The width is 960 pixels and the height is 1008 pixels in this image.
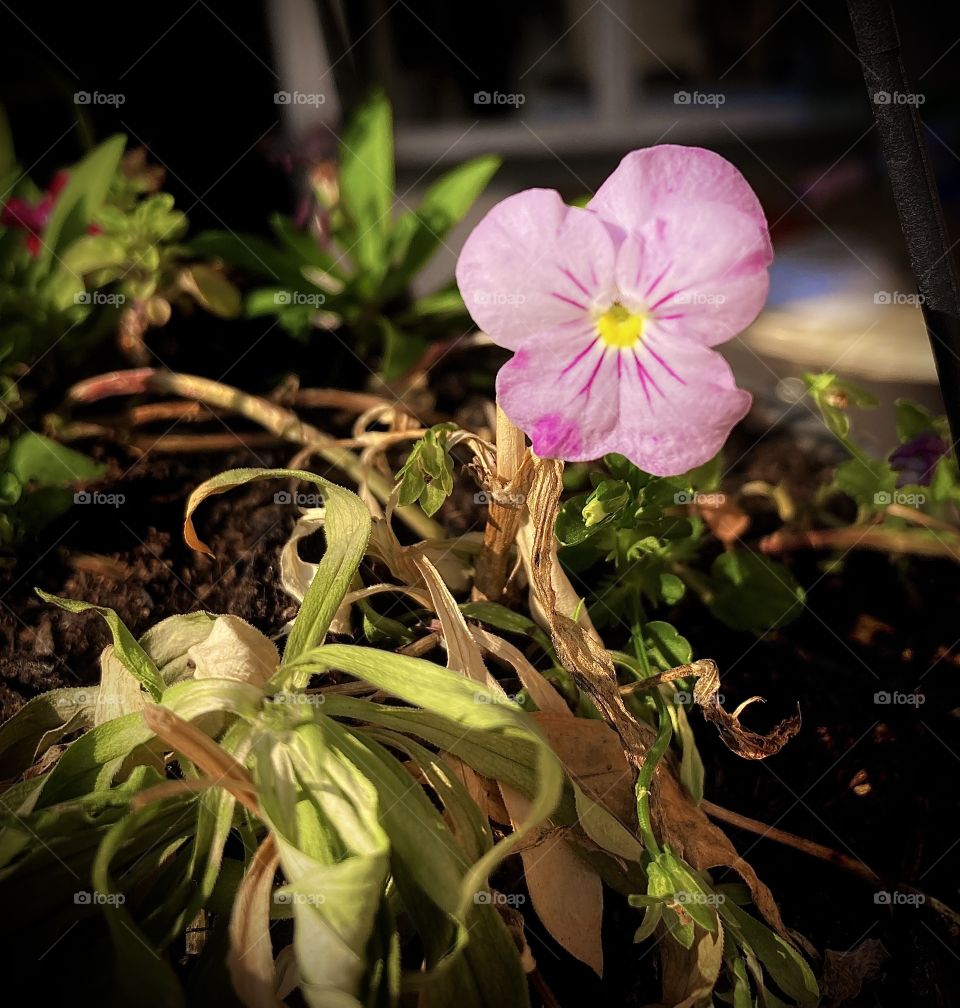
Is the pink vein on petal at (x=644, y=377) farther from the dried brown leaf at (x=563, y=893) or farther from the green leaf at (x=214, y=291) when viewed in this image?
the green leaf at (x=214, y=291)

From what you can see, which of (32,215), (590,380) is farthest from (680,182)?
(32,215)

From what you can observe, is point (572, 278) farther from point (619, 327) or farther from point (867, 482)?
point (867, 482)

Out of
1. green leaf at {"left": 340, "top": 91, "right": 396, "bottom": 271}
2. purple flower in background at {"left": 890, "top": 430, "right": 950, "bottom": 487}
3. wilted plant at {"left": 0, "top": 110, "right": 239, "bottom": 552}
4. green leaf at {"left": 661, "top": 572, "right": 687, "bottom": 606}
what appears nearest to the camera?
green leaf at {"left": 661, "top": 572, "right": 687, "bottom": 606}

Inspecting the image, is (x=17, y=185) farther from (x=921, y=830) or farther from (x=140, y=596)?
(x=921, y=830)

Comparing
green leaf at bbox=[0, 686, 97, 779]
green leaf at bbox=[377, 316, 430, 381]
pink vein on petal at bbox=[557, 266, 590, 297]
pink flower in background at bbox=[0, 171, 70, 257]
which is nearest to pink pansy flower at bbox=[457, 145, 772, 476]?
pink vein on petal at bbox=[557, 266, 590, 297]

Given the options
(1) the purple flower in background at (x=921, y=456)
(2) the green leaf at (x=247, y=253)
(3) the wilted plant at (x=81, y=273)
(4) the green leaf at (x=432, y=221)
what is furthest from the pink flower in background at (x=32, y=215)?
(1) the purple flower in background at (x=921, y=456)

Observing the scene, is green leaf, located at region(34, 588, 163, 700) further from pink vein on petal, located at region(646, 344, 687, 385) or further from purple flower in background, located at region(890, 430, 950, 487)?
purple flower in background, located at region(890, 430, 950, 487)
